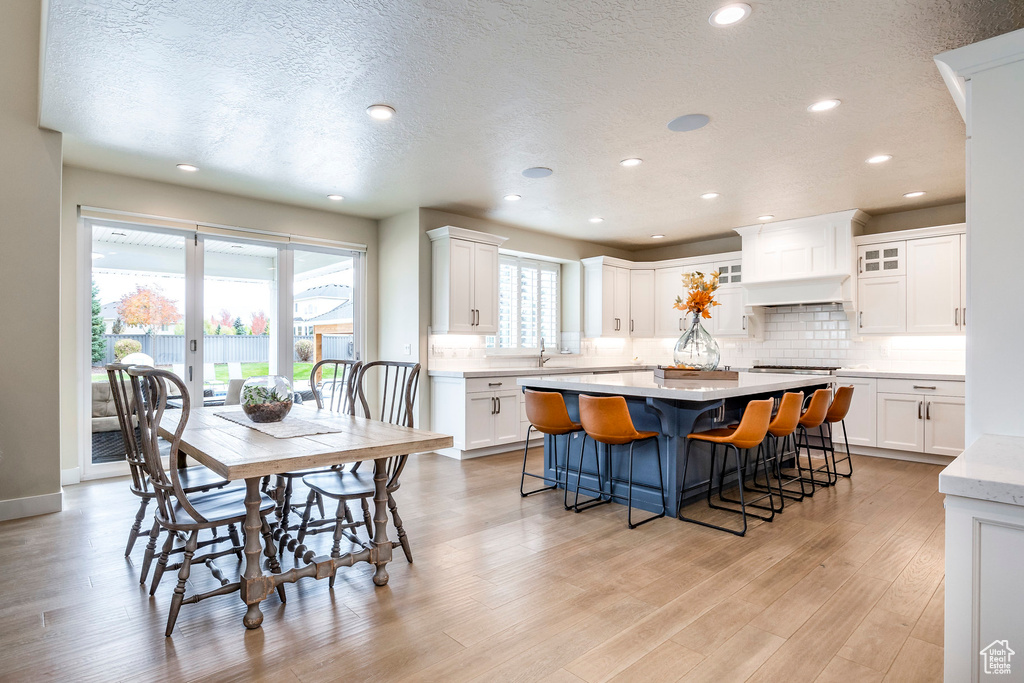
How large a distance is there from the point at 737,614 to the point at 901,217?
541cm

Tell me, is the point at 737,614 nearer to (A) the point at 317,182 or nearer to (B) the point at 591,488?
(B) the point at 591,488

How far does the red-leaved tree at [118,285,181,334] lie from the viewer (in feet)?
15.5

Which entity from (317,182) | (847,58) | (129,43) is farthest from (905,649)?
(317,182)

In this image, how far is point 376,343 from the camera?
623 cm

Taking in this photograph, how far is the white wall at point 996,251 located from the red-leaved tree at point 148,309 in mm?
5584

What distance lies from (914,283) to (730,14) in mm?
4544

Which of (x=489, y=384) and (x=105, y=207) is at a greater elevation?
(x=105, y=207)

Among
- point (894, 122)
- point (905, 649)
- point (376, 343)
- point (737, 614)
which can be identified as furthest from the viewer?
point (376, 343)

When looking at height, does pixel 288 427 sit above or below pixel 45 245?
below

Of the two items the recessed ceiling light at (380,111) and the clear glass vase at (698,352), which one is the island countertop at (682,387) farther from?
the recessed ceiling light at (380,111)

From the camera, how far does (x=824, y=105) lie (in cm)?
322

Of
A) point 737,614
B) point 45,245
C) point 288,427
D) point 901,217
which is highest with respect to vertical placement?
point 901,217

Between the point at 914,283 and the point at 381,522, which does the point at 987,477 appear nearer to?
the point at 381,522

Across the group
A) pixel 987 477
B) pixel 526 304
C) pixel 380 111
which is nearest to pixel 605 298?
pixel 526 304
